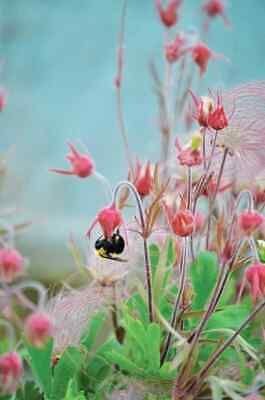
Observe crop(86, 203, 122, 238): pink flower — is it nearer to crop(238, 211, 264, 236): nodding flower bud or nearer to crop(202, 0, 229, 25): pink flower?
crop(238, 211, 264, 236): nodding flower bud

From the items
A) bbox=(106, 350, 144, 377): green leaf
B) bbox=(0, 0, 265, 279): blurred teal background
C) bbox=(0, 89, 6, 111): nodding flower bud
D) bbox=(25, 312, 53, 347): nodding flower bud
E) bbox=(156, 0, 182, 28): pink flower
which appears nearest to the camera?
bbox=(25, 312, 53, 347): nodding flower bud

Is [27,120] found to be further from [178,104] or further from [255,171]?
[255,171]

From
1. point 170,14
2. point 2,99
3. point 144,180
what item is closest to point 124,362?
point 144,180

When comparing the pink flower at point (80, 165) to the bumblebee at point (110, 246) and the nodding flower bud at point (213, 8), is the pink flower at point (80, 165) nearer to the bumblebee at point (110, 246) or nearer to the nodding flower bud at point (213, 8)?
the bumblebee at point (110, 246)

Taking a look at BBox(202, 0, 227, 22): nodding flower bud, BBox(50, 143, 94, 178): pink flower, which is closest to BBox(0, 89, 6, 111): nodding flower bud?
BBox(50, 143, 94, 178): pink flower

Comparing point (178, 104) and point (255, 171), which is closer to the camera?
point (255, 171)

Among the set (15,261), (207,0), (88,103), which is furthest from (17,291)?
(88,103)
